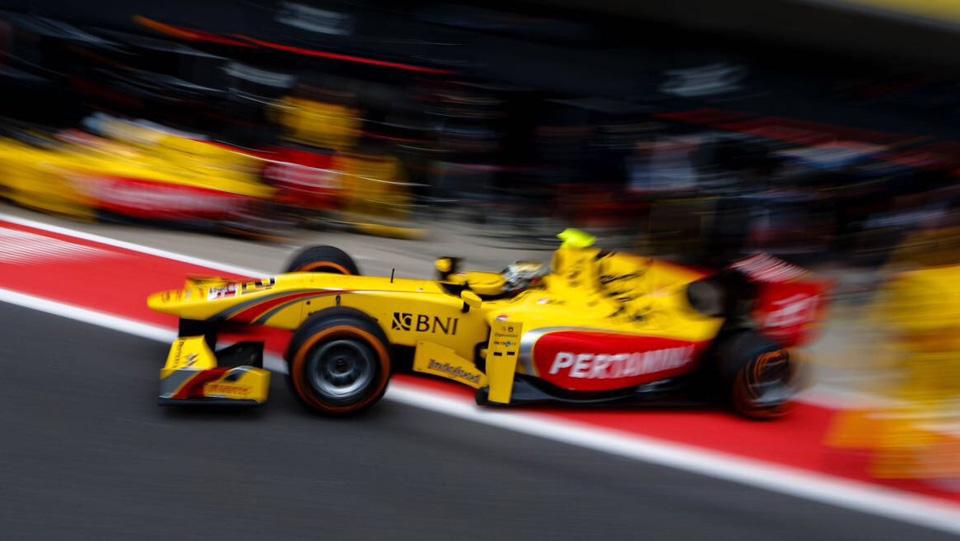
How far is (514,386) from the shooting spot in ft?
16.5

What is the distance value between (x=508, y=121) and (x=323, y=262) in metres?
4.62

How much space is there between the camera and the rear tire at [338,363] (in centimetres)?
459

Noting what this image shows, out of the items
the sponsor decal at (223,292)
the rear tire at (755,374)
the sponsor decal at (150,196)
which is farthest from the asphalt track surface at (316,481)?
the sponsor decal at (150,196)

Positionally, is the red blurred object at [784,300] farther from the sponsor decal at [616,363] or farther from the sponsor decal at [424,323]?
the sponsor decal at [424,323]

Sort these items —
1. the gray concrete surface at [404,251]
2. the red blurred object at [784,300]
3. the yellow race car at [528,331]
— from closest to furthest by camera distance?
the yellow race car at [528,331] → the red blurred object at [784,300] → the gray concrete surface at [404,251]

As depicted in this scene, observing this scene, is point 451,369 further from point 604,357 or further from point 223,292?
point 223,292

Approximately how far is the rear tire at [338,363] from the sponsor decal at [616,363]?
3.10 ft

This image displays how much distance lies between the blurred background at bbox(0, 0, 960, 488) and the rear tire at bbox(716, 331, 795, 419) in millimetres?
2385

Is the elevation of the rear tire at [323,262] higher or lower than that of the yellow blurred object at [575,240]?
lower

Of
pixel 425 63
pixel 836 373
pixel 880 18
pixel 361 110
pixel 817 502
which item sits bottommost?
pixel 817 502

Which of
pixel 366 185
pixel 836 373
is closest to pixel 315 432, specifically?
pixel 836 373

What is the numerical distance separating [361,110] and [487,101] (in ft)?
4.19

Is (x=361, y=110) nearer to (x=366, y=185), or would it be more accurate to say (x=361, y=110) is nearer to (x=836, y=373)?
(x=366, y=185)

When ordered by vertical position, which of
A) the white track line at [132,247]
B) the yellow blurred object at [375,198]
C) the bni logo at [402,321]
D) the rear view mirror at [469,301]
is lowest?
the bni logo at [402,321]
